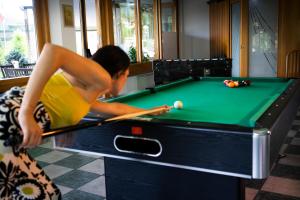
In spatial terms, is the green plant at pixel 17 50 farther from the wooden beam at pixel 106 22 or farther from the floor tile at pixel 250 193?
the floor tile at pixel 250 193

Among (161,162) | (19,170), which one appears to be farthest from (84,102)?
(161,162)

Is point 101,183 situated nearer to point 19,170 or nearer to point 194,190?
point 194,190

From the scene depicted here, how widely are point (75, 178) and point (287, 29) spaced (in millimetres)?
5524

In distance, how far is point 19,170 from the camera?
1.23 m

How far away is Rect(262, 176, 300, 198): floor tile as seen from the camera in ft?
7.95

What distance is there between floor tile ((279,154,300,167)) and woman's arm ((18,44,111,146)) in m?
2.31

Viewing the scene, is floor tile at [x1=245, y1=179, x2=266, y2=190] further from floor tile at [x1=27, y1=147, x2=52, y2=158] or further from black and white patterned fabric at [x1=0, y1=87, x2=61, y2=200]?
floor tile at [x1=27, y1=147, x2=52, y2=158]

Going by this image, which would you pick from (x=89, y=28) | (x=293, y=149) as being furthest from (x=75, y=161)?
(x=89, y=28)

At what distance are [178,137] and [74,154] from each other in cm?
218

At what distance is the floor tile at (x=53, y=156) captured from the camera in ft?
11.0

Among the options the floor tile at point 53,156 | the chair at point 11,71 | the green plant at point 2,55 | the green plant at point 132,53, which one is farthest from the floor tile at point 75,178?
the green plant at point 132,53

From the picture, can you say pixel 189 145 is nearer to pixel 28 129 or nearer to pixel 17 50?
pixel 28 129

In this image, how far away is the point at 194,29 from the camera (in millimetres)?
8828

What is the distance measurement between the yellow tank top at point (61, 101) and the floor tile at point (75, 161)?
1.83m
